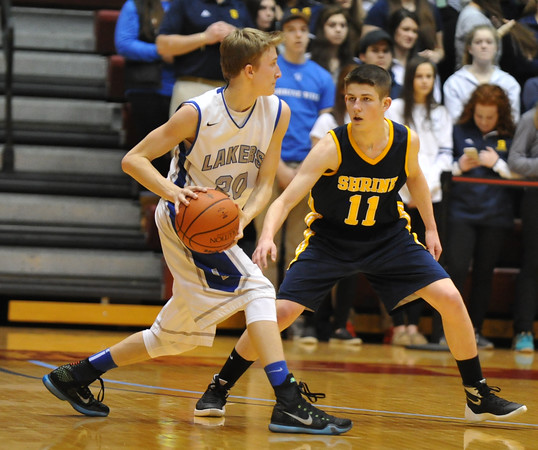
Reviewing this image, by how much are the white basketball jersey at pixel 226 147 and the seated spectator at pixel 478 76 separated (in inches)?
151

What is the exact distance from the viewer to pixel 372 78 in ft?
13.6

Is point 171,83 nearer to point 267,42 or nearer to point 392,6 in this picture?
point 392,6

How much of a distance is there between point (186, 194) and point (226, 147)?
37 centimetres

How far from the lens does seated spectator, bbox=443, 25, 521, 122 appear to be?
7.60 meters

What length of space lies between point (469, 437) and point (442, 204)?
3.54 m

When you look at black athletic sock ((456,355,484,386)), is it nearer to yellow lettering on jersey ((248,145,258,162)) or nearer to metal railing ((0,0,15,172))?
yellow lettering on jersey ((248,145,258,162))

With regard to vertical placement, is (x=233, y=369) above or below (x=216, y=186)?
below

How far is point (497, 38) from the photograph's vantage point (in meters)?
7.89

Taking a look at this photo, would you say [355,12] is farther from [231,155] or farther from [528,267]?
[231,155]

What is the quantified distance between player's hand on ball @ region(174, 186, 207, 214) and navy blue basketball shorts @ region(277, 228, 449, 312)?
0.72m

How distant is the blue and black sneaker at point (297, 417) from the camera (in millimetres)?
3582

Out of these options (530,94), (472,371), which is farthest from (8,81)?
(472,371)

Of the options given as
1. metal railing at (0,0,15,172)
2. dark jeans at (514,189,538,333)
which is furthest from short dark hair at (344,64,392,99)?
metal railing at (0,0,15,172)

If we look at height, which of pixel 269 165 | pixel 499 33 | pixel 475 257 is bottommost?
pixel 475 257
